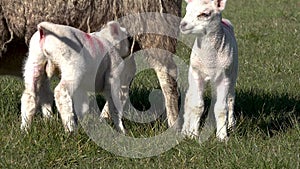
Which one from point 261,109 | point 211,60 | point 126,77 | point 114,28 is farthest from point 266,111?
point 114,28

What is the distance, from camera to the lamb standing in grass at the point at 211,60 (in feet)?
18.0

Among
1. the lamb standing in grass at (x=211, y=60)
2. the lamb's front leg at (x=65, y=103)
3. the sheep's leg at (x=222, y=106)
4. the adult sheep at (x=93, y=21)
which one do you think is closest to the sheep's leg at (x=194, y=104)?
the lamb standing in grass at (x=211, y=60)

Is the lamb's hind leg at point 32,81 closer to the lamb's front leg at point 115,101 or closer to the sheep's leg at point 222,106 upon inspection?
the lamb's front leg at point 115,101

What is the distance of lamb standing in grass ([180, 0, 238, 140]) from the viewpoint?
216 inches

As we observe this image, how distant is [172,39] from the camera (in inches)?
254

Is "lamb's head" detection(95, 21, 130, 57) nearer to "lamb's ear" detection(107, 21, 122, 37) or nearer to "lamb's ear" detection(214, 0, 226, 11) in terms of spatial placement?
"lamb's ear" detection(107, 21, 122, 37)

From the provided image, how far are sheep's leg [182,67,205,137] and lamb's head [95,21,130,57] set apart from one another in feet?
2.09

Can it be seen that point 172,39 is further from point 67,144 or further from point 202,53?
point 67,144

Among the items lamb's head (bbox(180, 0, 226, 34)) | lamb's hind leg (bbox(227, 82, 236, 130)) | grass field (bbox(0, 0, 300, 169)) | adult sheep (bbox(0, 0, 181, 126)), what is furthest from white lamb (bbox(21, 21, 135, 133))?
lamb's hind leg (bbox(227, 82, 236, 130))

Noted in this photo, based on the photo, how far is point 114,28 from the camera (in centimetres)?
593

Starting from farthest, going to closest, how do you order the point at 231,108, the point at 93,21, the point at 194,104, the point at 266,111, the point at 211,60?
the point at 266,111
the point at 93,21
the point at 231,108
the point at 194,104
the point at 211,60

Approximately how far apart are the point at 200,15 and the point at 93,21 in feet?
3.91

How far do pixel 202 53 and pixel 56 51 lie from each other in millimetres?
1072

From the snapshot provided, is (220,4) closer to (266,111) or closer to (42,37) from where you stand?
(42,37)
